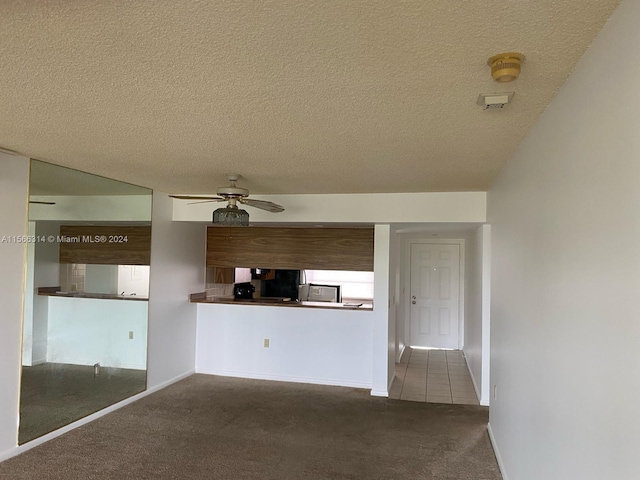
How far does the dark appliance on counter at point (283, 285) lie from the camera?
23.9 ft

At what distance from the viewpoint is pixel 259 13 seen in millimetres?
1348

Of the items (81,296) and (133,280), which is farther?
(133,280)

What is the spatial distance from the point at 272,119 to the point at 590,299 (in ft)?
5.45

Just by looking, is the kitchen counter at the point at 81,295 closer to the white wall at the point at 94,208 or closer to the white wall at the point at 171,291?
the white wall at the point at 171,291

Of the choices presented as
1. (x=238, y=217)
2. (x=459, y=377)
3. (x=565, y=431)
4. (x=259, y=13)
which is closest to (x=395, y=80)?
(x=259, y=13)

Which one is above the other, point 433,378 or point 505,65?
point 505,65

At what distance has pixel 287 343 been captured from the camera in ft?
18.9

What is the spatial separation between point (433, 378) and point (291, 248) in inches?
102

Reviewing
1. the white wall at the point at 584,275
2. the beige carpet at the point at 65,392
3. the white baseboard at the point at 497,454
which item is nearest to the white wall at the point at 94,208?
the beige carpet at the point at 65,392

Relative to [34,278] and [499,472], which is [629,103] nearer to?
[499,472]

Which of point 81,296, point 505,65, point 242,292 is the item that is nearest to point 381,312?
point 242,292

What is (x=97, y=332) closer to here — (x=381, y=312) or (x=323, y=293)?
(x=381, y=312)

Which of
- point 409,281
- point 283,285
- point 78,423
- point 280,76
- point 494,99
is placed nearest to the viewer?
point 280,76

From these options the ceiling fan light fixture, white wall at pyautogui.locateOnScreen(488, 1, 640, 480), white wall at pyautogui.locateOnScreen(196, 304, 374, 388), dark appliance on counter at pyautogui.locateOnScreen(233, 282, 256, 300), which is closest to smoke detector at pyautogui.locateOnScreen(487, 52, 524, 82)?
white wall at pyautogui.locateOnScreen(488, 1, 640, 480)
